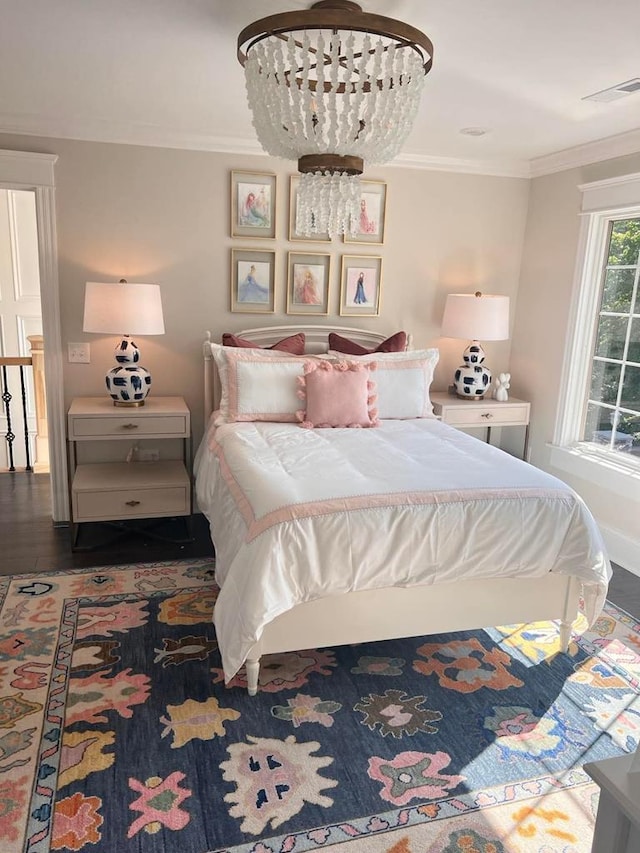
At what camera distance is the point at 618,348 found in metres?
4.02

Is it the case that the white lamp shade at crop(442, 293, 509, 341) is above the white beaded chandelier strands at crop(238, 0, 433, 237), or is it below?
below

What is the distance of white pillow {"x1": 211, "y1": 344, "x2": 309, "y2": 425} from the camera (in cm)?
367

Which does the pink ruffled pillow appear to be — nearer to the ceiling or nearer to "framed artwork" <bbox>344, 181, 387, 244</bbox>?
"framed artwork" <bbox>344, 181, 387, 244</bbox>

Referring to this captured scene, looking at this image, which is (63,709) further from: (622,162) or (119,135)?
(622,162)

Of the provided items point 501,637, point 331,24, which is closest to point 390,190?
point 331,24

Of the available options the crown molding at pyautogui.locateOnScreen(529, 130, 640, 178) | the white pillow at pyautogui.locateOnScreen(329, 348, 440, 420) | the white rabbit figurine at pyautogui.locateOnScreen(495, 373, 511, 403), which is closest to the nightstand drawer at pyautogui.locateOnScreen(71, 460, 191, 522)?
the white pillow at pyautogui.locateOnScreen(329, 348, 440, 420)

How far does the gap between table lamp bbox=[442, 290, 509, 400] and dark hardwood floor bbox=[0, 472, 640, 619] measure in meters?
1.48

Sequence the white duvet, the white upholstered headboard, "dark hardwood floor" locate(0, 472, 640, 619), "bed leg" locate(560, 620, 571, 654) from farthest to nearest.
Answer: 1. the white upholstered headboard
2. "dark hardwood floor" locate(0, 472, 640, 619)
3. "bed leg" locate(560, 620, 571, 654)
4. the white duvet

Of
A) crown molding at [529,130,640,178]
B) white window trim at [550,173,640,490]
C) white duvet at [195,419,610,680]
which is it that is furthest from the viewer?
white window trim at [550,173,640,490]

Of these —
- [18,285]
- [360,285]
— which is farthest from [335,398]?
[18,285]

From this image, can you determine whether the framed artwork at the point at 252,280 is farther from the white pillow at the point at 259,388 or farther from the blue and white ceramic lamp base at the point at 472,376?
the blue and white ceramic lamp base at the point at 472,376

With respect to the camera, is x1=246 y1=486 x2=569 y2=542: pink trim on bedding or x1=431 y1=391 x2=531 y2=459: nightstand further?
x1=431 y1=391 x2=531 y2=459: nightstand

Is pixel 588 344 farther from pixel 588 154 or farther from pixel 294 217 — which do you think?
pixel 294 217

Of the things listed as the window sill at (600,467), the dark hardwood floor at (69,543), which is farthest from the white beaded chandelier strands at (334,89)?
the window sill at (600,467)
